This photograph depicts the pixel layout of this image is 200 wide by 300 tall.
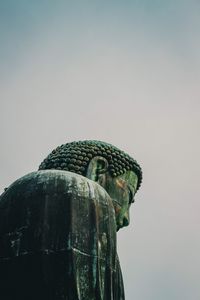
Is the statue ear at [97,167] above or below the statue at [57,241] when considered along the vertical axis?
above

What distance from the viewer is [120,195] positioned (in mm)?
8820

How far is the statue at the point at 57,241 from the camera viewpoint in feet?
22.7

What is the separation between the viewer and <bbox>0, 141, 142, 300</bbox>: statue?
6934mm

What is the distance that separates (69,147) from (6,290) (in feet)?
8.32

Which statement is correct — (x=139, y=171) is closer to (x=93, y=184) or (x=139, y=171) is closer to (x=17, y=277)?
(x=93, y=184)

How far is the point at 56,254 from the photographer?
7.02 meters

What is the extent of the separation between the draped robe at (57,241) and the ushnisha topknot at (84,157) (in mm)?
1075

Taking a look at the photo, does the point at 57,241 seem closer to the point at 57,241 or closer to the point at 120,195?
the point at 57,241

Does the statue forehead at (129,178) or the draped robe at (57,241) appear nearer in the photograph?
the draped robe at (57,241)

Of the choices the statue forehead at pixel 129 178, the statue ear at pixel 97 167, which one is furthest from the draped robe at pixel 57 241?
the statue forehead at pixel 129 178

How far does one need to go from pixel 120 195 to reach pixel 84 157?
0.62 m

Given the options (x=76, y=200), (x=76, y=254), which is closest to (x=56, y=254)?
(x=76, y=254)

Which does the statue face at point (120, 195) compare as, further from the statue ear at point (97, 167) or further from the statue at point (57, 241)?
the statue at point (57, 241)

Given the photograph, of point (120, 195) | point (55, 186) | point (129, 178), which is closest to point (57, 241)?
point (55, 186)
